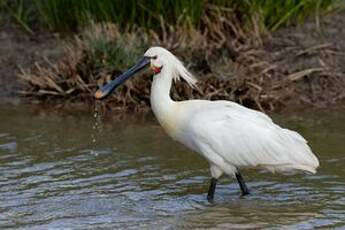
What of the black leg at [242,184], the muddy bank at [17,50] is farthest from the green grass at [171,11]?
the black leg at [242,184]

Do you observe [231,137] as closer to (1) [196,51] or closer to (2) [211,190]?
(2) [211,190]

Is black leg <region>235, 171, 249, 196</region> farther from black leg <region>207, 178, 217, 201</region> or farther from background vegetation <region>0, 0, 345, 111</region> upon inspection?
background vegetation <region>0, 0, 345, 111</region>

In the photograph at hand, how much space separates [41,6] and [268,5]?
268 cm

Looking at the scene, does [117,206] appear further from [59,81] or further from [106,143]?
[59,81]

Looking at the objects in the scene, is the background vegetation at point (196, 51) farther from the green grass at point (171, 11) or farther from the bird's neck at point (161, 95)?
the bird's neck at point (161, 95)

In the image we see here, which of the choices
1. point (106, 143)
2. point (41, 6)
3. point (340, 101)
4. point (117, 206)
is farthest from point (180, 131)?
point (41, 6)

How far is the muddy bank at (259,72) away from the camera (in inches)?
458

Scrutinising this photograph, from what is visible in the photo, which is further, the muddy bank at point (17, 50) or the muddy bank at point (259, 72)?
the muddy bank at point (17, 50)

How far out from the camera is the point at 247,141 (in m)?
8.84

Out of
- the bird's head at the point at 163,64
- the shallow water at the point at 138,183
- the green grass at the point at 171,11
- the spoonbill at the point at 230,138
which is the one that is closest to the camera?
the shallow water at the point at 138,183

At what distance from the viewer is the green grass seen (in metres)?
12.7

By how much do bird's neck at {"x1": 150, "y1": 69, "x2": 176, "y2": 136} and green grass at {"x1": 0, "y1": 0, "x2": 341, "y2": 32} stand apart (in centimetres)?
356

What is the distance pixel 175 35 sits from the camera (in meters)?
12.4

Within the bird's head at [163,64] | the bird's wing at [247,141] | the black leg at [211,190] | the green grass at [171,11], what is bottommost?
the black leg at [211,190]
